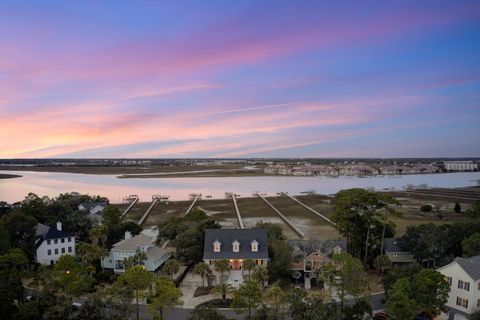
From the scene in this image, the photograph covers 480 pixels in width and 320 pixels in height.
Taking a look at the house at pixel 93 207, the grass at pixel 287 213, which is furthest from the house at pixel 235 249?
the house at pixel 93 207

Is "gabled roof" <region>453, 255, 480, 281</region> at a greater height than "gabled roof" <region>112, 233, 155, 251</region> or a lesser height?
greater

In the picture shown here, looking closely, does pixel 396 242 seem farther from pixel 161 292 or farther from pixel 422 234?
pixel 161 292

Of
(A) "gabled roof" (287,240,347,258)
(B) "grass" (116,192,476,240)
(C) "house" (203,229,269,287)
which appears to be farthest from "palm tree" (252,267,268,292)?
(B) "grass" (116,192,476,240)

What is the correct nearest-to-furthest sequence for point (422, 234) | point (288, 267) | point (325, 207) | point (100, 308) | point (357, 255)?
point (100, 308) < point (288, 267) < point (422, 234) < point (357, 255) < point (325, 207)

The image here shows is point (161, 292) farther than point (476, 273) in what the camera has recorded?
No

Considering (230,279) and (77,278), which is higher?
(77,278)

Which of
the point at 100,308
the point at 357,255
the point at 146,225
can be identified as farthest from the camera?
the point at 146,225

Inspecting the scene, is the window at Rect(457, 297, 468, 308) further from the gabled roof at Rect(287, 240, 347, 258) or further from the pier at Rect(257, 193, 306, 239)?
the pier at Rect(257, 193, 306, 239)

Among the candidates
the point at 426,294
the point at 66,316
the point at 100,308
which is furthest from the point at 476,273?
the point at 66,316
